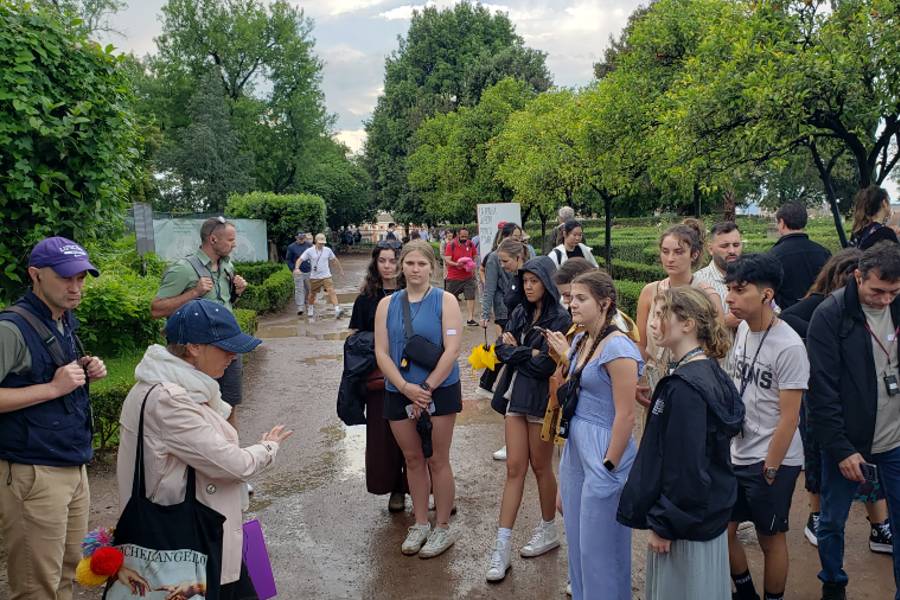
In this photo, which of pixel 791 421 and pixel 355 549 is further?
pixel 355 549

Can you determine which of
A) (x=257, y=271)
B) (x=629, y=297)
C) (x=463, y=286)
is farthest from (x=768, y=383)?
(x=257, y=271)

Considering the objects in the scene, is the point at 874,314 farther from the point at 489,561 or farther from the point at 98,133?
the point at 98,133

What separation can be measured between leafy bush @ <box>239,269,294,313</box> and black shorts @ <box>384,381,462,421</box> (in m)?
11.5

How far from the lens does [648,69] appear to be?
14.1 meters

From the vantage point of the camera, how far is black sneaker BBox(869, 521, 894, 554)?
438 cm

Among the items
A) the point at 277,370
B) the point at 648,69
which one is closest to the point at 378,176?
the point at 648,69

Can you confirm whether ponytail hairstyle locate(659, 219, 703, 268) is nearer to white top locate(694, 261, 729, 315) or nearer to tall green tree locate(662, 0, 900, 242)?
white top locate(694, 261, 729, 315)

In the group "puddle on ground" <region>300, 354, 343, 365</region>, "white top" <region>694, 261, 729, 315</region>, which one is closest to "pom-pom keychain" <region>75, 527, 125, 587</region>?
"white top" <region>694, 261, 729, 315</region>

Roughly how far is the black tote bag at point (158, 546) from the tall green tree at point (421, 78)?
137 feet

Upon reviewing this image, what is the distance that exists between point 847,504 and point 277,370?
26.5 feet

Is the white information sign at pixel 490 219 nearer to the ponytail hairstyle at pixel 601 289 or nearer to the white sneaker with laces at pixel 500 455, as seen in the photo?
the white sneaker with laces at pixel 500 455

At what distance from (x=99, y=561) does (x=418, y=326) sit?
2385 mm

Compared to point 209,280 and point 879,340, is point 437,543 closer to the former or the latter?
point 209,280

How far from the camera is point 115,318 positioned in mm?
8125
